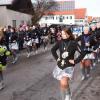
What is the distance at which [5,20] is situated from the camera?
41.0 metres

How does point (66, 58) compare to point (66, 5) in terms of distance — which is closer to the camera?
point (66, 58)

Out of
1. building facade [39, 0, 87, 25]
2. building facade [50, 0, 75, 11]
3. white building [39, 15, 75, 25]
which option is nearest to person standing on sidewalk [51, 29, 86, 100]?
building facade [39, 0, 87, 25]

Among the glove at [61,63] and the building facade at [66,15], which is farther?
the building facade at [66,15]

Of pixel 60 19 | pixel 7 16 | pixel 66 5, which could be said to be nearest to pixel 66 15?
pixel 60 19

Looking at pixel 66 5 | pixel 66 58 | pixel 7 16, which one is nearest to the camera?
pixel 66 58

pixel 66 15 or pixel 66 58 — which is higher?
pixel 66 58

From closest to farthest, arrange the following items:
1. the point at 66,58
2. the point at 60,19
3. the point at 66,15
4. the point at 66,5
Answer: the point at 66,58
the point at 60,19
the point at 66,15
the point at 66,5

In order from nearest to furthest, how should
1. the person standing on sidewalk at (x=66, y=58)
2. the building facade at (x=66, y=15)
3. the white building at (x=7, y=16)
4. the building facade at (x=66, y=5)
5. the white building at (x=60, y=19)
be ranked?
1. the person standing on sidewalk at (x=66, y=58)
2. the white building at (x=7, y=16)
3. the white building at (x=60, y=19)
4. the building facade at (x=66, y=15)
5. the building facade at (x=66, y=5)

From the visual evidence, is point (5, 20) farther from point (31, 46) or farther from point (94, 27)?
point (94, 27)

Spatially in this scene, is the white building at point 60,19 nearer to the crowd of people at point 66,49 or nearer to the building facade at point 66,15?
the building facade at point 66,15

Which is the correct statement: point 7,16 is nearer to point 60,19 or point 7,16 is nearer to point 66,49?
point 66,49

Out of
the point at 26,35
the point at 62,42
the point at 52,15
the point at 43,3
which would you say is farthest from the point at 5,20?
the point at 52,15

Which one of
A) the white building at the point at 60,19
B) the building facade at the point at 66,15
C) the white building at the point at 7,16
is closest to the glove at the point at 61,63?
the white building at the point at 7,16

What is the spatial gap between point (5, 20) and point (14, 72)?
91.1 ft
